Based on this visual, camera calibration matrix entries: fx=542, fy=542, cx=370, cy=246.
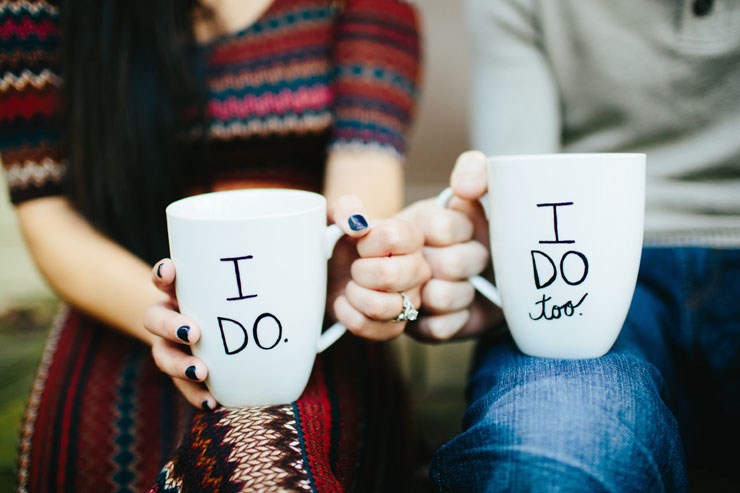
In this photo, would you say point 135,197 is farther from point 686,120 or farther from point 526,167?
point 686,120

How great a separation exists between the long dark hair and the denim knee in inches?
21.3

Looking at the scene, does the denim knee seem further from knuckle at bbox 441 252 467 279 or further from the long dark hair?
the long dark hair

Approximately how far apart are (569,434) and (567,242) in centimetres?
15

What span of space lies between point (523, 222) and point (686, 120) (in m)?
0.43

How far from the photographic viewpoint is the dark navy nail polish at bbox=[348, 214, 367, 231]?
A: 0.49 m

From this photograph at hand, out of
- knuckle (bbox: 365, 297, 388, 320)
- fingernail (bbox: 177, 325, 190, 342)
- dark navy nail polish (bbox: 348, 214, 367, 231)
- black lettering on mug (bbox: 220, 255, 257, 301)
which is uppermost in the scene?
dark navy nail polish (bbox: 348, 214, 367, 231)

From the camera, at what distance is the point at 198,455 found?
0.45 metres

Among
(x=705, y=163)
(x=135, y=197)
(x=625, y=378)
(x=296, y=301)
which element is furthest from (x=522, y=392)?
(x=135, y=197)

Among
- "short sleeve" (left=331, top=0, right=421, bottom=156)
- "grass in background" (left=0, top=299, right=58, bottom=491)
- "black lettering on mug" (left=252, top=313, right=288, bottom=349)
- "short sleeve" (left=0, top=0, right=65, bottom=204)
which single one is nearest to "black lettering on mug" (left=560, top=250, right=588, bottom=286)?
"black lettering on mug" (left=252, top=313, right=288, bottom=349)

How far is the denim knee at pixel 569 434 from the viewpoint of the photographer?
1.29 ft

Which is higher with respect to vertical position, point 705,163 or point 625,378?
point 705,163

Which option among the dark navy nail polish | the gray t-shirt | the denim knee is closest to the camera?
the denim knee

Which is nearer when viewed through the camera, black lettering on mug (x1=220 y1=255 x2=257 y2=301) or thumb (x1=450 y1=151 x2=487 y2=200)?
black lettering on mug (x1=220 y1=255 x2=257 y2=301)

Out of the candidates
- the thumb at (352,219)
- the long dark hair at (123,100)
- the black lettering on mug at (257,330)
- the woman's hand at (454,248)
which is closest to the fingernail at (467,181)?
the woman's hand at (454,248)
